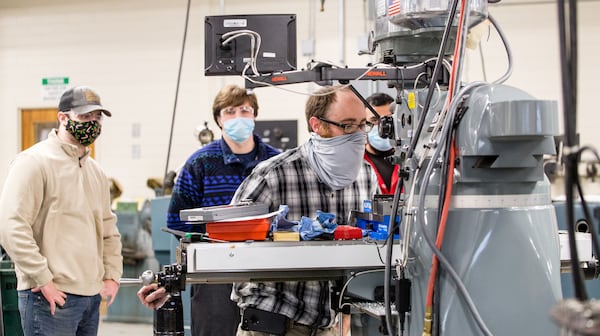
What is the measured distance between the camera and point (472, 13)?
1553mm

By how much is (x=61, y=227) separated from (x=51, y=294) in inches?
11.3

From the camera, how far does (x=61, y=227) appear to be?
2896 mm

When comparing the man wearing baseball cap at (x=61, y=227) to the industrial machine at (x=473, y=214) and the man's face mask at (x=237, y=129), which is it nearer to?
the man's face mask at (x=237, y=129)

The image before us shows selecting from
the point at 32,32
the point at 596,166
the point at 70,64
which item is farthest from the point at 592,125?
the point at 32,32

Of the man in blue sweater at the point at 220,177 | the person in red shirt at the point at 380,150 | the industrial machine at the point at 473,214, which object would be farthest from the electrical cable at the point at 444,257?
the person in red shirt at the point at 380,150

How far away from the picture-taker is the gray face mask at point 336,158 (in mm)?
2229

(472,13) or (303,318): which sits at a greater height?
(472,13)

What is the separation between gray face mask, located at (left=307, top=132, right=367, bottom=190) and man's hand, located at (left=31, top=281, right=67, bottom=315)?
120cm

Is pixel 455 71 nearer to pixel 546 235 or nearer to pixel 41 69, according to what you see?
pixel 546 235

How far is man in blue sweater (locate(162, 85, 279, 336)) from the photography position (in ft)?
9.32

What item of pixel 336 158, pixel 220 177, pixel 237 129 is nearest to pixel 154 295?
pixel 336 158

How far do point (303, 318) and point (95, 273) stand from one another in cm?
127

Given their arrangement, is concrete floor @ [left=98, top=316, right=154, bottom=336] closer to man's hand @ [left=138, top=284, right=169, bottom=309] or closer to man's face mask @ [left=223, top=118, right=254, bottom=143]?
man's face mask @ [left=223, top=118, right=254, bottom=143]

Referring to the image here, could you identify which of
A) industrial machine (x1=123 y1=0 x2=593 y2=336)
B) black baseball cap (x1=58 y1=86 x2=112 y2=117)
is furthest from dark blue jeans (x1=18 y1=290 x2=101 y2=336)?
industrial machine (x1=123 y1=0 x2=593 y2=336)
